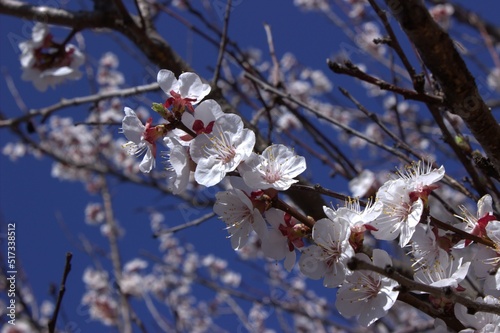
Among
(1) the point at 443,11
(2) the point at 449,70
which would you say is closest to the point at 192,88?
(2) the point at 449,70

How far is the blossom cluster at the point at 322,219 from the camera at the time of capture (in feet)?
3.17

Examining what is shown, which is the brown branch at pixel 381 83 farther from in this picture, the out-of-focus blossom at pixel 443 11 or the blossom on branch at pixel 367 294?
the out-of-focus blossom at pixel 443 11

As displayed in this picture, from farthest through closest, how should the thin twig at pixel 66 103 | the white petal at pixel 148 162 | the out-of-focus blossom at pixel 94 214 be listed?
the out-of-focus blossom at pixel 94 214
the thin twig at pixel 66 103
the white petal at pixel 148 162

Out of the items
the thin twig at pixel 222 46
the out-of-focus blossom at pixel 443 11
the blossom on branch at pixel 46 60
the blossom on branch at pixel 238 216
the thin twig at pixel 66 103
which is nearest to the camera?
the blossom on branch at pixel 238 216

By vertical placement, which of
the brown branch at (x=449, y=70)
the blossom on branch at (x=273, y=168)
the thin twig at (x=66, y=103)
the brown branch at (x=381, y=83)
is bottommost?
the thin twig at (x=66, y=103)

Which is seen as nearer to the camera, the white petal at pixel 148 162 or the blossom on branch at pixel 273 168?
the blossom on branch at pixel 273 168

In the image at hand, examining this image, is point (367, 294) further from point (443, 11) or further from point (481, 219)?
point (443, 11)

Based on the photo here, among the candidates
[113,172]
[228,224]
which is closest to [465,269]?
[228,224]

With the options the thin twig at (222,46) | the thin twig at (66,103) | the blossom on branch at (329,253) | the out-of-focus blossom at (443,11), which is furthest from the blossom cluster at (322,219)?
the out-of-focus blossom at (443,11)

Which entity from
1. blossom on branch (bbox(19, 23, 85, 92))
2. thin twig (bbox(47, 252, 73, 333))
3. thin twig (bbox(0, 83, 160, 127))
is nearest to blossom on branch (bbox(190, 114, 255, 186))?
thin twig (bbox(47, 252, 73, 333))

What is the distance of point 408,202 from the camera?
99cm

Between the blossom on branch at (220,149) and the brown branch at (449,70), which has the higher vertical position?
the brown branch at (449,70)

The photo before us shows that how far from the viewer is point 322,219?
0.96 m

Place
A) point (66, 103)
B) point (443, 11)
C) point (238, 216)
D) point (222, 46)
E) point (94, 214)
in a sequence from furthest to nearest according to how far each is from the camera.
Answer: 1. point (94, 214)
2. point (443, 11)
3. point (66, 103)
4. point (222, 46)
5. point (238, 216)
